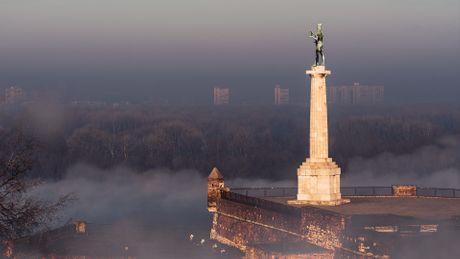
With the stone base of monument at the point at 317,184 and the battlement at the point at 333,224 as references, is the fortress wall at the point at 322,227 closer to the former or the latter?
the battlement at the point at 333,224

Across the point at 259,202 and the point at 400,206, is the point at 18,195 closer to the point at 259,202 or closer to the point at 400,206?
the point at 259,202

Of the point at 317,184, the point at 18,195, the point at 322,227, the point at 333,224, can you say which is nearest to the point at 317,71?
the point at 317,184

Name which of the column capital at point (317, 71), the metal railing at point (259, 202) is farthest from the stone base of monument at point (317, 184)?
the column capital at point (317, 71)

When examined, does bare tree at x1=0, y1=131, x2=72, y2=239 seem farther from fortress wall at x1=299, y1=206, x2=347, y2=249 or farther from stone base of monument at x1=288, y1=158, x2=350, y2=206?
stone base of monument at x1=288, y1=158, x2=350, y2=206

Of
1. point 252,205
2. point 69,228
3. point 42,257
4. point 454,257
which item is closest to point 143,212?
point 69,228

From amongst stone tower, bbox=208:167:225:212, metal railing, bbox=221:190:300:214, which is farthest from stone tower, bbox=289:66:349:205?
stone tower, bbox=208:167:225:212

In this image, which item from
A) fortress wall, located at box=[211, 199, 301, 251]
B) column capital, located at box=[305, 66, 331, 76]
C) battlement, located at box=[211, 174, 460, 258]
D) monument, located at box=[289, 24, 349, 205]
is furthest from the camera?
monument, located at box=[289, 24, 349, 205]
